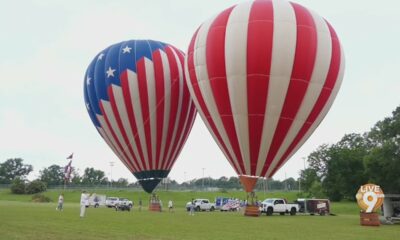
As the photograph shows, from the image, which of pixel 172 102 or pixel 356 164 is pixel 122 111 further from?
pixel 356 164

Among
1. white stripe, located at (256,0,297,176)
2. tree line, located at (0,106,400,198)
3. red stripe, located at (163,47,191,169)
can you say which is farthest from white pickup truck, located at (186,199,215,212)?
white stripe, located at (256,0,297,176)

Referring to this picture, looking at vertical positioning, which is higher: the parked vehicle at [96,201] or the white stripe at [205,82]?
the white stripe at [205,82]

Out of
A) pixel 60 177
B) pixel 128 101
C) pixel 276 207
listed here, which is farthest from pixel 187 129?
pixel 60 177

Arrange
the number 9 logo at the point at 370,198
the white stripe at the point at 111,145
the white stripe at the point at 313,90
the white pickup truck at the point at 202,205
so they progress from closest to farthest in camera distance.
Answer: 1. the number 9 logo at the point at 370,198
2. the white stripe at the point at 313,90
3. the white stripe at the point at 111,145
4. the white pickup truck at the point at 202,205

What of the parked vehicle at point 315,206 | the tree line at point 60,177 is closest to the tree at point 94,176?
the tree line at point 60,177

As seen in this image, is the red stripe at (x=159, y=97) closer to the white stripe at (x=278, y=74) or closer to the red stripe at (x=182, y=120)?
the red stripe at (x=182, y=120)

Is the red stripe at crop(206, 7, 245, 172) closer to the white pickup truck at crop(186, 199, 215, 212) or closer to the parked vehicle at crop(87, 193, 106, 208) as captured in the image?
the white pickup truck at crop(186, 199, 215, 212)

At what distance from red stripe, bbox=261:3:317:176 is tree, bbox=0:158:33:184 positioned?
134368 mm

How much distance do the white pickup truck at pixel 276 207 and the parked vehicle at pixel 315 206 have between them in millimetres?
3062

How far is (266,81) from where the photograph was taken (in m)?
25.3

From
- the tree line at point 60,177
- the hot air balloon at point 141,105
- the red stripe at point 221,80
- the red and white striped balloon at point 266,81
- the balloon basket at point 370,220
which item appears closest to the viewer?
the balloon basket at point 370,220

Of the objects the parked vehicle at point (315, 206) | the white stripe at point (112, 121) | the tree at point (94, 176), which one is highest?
the tree at point (94, 176)

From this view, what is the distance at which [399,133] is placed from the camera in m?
39.2

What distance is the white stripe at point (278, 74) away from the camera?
25344mm
